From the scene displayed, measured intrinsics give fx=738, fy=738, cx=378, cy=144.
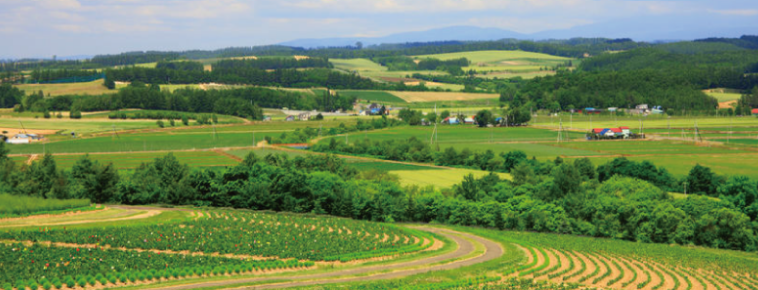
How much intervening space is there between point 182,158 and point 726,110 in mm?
112100

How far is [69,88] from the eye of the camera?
16725 cm

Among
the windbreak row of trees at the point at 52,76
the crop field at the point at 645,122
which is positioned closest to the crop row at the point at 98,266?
the crop field at the point at 645,122

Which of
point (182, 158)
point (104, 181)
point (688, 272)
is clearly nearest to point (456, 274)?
point (688, 272)

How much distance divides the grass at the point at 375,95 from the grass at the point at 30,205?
5094 inches

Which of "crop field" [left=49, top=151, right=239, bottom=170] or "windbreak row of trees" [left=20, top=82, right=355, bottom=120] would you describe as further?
"windbreak row of trees" [left=20, top=82, right=355, bottom=120]

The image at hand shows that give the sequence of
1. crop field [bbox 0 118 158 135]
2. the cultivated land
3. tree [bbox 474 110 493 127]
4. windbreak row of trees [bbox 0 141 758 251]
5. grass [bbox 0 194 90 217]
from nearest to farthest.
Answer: the cultivated land
grass [bbox 0 194 90 217]
windbreak row of trees [bbox 0 141 758 251]
crop field [bbox 0 118 158 135]
tree [bbox 474 110 493 127]

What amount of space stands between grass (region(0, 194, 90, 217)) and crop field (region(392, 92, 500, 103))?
424 ft

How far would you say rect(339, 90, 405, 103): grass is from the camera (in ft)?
605

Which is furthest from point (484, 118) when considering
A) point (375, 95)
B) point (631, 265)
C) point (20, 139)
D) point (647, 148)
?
point (631, 265)

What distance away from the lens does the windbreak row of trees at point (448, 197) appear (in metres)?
55.3

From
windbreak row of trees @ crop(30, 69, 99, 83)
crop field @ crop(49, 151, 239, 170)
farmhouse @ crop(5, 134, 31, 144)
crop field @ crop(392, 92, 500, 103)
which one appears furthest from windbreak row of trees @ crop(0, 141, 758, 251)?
windbreak row of trees @ crop(30, 69, 99, 83)

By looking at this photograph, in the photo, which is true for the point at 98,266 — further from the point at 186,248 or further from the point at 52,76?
the point at 52,76

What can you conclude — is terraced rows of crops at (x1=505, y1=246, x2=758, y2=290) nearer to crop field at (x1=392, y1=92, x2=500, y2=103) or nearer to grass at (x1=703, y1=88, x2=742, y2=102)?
grass at (x1=703, y1=88, x2=742, y2=102)

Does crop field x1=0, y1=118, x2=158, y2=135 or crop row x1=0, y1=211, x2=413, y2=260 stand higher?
crop field x1=0, y1=118, x2=158, y2=135
